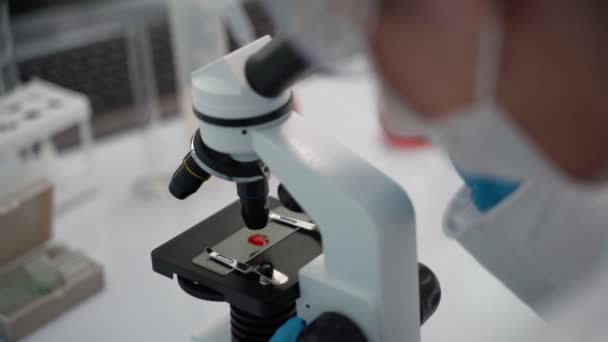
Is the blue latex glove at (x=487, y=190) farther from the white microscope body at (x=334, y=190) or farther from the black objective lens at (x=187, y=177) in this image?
the black objective lens at (x=187, y=177)

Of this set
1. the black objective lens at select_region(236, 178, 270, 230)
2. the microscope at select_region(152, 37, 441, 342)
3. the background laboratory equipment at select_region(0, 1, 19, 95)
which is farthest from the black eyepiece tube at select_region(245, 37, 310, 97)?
the background laboratory equipment at select_region(0, 1, 19, 95)

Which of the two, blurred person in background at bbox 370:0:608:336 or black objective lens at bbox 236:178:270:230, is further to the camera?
→ black objective lens at bbox 236:178:270:230

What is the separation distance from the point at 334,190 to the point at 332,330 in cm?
11

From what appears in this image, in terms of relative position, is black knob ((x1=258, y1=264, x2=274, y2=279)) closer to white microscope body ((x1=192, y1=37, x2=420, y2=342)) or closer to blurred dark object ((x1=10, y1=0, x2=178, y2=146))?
white microscope body ((x1=192, y1=37, x2=420, y2=342))

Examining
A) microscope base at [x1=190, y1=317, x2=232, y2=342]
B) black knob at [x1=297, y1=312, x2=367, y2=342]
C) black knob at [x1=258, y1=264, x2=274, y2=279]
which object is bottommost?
microscope base at [x1=190, y1=317, x2=232, y2=342]

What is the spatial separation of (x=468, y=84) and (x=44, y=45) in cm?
95

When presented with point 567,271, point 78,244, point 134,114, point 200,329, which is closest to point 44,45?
point 134,114

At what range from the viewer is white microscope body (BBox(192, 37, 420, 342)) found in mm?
596

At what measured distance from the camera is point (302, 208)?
64 centimetres

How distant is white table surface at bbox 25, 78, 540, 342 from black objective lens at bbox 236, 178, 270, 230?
19 centimetres

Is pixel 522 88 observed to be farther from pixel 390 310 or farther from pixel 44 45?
A: pixel 44 45

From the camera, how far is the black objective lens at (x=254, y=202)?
0.67 meters

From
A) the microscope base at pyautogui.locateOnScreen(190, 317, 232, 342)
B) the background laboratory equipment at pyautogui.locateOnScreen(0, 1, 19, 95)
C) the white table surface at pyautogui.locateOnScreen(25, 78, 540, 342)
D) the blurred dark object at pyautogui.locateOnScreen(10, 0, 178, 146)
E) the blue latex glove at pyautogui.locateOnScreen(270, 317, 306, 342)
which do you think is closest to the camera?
the blue latex glove at pyautogui.locateOnScreen(270, 317, 306, 342)

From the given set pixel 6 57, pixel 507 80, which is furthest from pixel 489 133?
pixel 6 57
